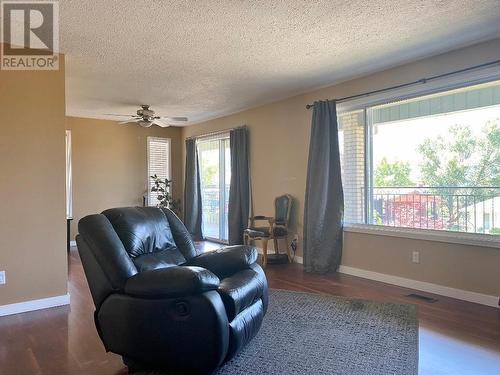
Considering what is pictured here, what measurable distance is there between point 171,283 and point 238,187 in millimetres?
4321

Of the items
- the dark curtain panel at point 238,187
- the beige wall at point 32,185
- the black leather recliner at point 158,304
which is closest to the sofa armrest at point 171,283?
the black leather recliner at point 158,304

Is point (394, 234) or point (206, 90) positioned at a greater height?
point (206, 90)

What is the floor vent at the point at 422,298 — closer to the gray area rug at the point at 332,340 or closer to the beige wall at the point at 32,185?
the gray area rug at the point at 332,340

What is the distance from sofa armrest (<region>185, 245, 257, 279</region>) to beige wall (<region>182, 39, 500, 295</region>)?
2.08 metres

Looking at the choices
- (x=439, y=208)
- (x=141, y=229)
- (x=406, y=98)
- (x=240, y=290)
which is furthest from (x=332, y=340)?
(x=406, y=98)

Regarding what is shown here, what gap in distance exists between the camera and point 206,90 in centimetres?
516

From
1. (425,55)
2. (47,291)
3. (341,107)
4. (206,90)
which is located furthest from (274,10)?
(47,291)

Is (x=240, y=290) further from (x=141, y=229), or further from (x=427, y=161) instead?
(x=427, y=161)

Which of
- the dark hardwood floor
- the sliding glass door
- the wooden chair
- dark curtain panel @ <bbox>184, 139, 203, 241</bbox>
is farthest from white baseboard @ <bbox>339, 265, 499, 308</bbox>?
dark curtain panel @ <bbox>184, 139, 203, 241</bbox>

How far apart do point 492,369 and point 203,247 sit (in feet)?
16.4

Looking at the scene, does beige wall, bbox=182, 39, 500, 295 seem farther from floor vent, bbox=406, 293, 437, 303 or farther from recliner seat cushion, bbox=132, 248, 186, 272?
recliner seat cushion, bbox=132, 248, 186, 272

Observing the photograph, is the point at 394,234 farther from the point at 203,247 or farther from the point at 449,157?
the point at 203,247

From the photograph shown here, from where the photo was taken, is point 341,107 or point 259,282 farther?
point 341,107

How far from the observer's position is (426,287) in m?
3.84
